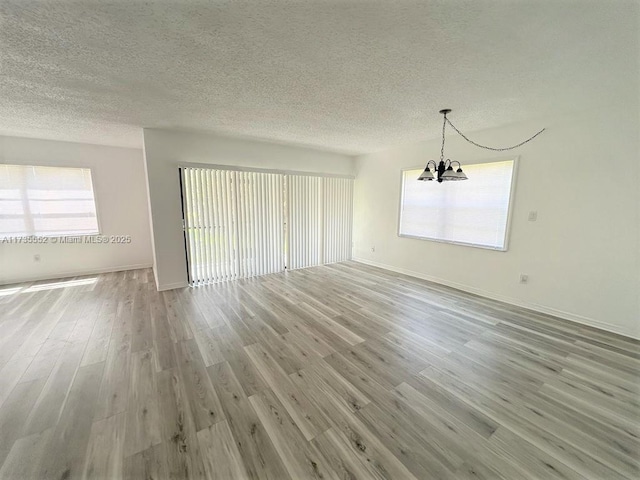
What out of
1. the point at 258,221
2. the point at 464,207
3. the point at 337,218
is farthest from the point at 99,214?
the point at 464,207

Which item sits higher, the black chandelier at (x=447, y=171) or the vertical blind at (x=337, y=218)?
the black chandelier at (x=447, y=171)

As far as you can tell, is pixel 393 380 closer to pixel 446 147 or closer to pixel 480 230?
pixel 480 230

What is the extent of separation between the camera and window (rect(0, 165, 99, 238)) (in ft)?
14.0

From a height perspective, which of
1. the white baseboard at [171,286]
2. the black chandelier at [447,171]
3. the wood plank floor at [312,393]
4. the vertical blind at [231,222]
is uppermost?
the black chandelier at [447,171]

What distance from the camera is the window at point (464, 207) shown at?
368 cm

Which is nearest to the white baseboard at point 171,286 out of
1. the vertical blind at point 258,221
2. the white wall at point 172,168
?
the white wall at point 172,168

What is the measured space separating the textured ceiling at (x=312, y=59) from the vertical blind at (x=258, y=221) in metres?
1.44

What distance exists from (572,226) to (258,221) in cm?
484

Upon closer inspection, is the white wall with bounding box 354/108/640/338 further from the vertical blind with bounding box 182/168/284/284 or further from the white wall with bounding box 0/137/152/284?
the white wall with bounding box 0/137/152/284

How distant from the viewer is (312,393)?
1.92 m

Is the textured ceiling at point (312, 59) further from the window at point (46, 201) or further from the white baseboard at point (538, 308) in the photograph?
the white baseboard at point (538, 308)

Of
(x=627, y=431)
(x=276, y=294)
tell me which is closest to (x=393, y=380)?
(x=627, y=431)

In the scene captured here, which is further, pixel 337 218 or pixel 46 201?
pixel 337 218

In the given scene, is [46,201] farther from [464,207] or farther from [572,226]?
[572,226]
